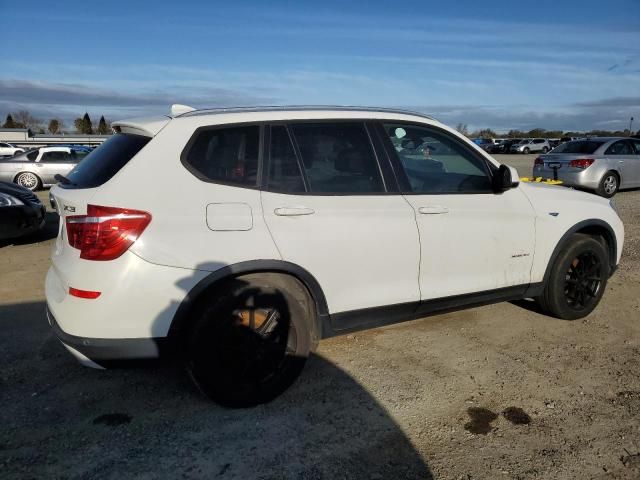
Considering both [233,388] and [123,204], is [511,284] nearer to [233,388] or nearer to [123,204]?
[233,388]

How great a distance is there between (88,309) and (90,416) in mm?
761

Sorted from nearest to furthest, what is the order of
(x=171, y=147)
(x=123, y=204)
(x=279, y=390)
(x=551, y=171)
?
(x=123, y=204), (x=171, y=147), (x=279, y=390), (x=551, y=171)

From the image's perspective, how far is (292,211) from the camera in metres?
3.05

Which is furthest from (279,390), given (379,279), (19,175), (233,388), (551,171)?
(19,175)

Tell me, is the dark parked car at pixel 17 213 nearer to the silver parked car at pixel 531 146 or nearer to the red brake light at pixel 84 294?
the red brake light at pixel 84 294

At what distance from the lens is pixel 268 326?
10.1 ft

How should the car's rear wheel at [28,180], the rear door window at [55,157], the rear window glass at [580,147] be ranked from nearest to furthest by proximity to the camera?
1. the rear window glass at [580,147]
2. the car's rear wheel at [28,180]
3. the rear door window at [55,157]

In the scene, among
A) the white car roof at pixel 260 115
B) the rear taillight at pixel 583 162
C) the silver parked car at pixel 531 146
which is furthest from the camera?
the silver parked car at pixel 531 146

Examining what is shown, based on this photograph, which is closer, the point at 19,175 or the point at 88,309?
Answer: the point at 88,309

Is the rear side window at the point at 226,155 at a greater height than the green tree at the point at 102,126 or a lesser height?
lesser

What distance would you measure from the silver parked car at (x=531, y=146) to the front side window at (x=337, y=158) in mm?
50800

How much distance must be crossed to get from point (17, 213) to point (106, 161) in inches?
215

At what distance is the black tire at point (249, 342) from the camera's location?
2.92m

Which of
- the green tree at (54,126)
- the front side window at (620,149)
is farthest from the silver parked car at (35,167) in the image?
the green tree at (54,126)
